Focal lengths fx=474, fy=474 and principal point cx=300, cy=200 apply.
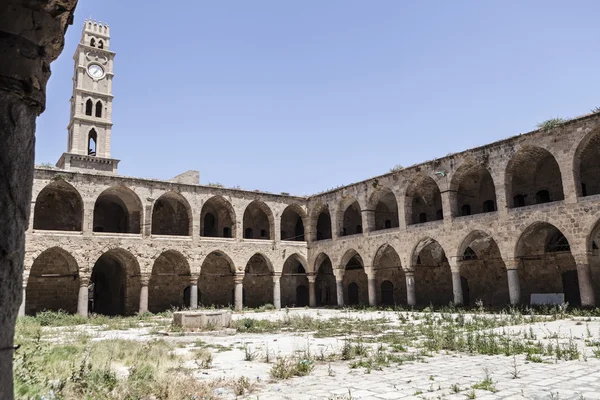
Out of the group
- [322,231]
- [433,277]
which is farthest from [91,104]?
[433,277]

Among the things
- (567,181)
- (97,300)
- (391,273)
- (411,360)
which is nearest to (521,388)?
(411,360)

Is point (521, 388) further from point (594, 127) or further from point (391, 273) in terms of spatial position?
point (391, 273)

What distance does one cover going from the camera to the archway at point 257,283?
3125 cm

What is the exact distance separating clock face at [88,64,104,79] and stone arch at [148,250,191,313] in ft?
51.8

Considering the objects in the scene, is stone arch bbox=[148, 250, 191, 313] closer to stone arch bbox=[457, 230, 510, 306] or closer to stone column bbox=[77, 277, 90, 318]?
stone column bbox=[77, 277, 90, 318]

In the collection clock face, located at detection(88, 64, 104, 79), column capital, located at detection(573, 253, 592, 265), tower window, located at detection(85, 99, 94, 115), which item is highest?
clock face, located at detection(88, 64, 104, 79)

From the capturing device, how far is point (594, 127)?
1806 centimetres

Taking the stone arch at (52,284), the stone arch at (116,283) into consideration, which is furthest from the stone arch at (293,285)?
the stone arch at (52,284)

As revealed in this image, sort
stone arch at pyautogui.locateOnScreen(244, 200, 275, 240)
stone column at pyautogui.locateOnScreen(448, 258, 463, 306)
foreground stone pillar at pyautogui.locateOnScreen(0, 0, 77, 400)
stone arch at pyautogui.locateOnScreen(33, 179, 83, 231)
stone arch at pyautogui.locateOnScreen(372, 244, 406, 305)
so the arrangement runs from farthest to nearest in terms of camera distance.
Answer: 1. stone arch at pyautogui.locateOnScreen(244, 200, 275, 240)
2. stone arch at pyautogui.locateOnScreen(372, 244, 406, 305)
3. stone arch at pyautogui.locateOnScreen(33, 179, 83, 231)
4. stone column at pyautogui.locateOnScreen(448, 258, 463, 306)
5. foreground stone pillar at pyautogui.locateOnScreen(0, 0, 77, 400)

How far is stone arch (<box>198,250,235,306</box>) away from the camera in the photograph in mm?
29969

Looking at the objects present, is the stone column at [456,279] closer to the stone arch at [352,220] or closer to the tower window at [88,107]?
the stone arch at [352,220]

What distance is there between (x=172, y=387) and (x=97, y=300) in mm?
26326

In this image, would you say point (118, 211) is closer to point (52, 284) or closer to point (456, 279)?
point (52, 284)

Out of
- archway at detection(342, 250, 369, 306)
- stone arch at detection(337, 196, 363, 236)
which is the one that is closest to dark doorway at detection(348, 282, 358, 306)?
archway at detection(342, 250, 369, 306)
